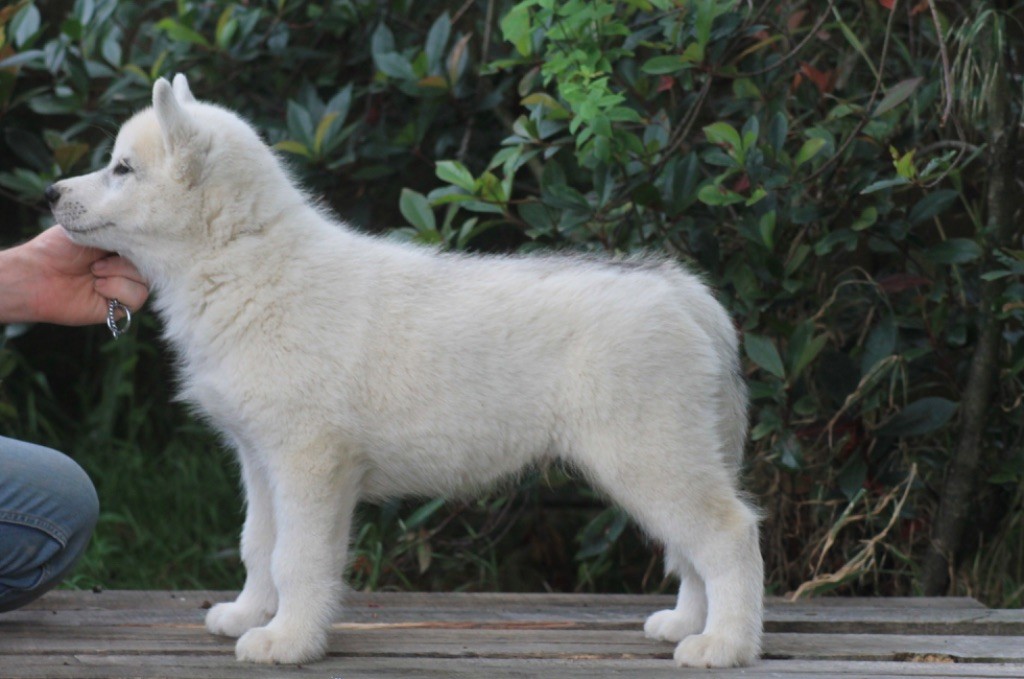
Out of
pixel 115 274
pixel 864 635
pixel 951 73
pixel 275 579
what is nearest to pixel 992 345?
pixel 951 73

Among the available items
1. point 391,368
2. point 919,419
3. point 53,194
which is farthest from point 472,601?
point 53,194

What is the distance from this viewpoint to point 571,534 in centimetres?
549

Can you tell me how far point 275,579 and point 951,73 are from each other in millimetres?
2448

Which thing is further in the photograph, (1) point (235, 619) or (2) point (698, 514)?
(1) point (235, 619)

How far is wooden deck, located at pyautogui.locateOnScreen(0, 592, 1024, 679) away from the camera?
3035mm

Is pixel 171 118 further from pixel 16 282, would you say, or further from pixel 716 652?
pixel 716 652

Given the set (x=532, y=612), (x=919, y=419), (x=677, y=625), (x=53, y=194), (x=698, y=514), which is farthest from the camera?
(x=919, y=419)

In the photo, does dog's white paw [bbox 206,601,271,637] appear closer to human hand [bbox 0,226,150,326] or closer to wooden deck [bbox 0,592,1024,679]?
wooden deck [bbox 0,592,1024,679]

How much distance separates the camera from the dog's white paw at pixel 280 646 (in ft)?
9.88

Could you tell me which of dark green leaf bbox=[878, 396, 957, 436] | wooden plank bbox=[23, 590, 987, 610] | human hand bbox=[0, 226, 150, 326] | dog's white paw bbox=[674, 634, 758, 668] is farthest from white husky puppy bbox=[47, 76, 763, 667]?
dark green leaf bbox=[878, 396, 957, 436]

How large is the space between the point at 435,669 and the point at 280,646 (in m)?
0.38

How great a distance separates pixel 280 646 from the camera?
301 centimetres

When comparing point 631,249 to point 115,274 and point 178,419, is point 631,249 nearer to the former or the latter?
point 115,274

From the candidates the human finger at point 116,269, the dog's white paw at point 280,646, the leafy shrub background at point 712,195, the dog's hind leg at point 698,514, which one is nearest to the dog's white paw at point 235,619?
the dog's white paw at point 280,646
